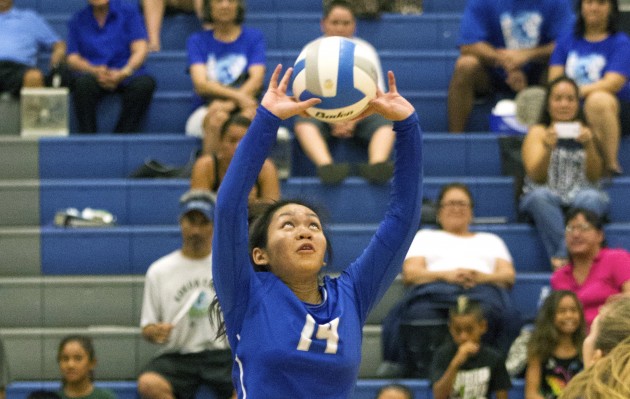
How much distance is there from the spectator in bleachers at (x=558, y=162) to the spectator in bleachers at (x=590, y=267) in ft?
1.43

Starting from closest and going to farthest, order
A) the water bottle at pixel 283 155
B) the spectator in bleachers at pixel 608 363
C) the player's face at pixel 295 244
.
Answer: the spectator in bleachers at pixel 608 363 < the player's face at pixel 295 244 < the water bottle at pixel 283 155

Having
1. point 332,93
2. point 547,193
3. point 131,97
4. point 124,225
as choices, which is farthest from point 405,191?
point 131,97

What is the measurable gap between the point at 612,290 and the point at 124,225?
2909mm

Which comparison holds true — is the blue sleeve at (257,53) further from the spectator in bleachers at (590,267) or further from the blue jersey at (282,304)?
the blue jersey at (282,304)

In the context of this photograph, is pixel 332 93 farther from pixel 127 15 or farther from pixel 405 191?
pixel 127 15

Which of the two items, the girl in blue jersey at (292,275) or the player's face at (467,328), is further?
the player's face at (467,328)

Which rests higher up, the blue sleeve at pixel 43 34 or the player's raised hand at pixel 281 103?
the blue sleeve at pixel 43 34

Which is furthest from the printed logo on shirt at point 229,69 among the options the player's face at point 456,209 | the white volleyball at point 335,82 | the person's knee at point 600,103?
the white volleyball at point 335,82

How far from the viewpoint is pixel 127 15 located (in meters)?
8.56

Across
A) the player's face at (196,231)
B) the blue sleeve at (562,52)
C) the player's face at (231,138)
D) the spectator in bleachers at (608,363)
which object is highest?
the blue sleeve at (562,52)

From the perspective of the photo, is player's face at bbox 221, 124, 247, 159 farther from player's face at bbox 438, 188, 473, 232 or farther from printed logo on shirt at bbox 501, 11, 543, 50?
printed logo on shirt at bbox 501, 11, 543, 50

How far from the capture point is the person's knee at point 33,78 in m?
8.22

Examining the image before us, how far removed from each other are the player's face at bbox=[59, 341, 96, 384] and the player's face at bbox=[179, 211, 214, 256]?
0.80 meters

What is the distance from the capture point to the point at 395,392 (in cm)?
607
